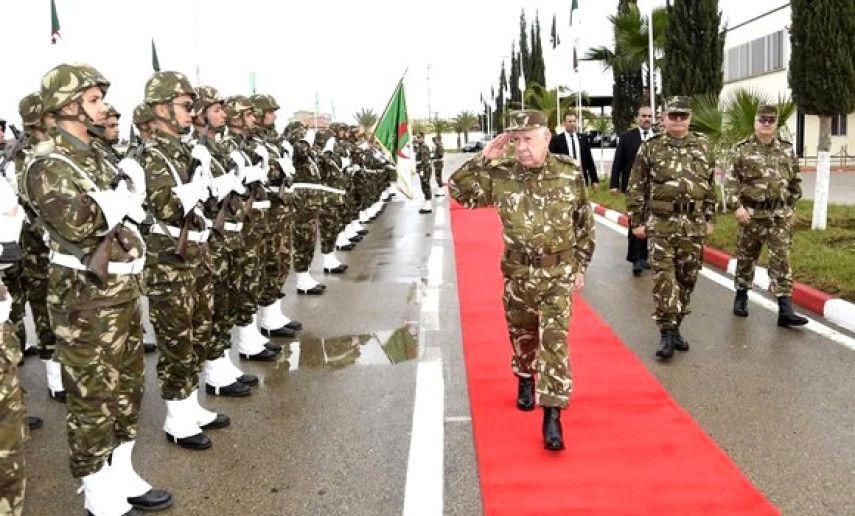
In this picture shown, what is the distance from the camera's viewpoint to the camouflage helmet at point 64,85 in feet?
11.6

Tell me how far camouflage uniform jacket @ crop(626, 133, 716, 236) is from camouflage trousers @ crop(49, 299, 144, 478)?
13.3ft

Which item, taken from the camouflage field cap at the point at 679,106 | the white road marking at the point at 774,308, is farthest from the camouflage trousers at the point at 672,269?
the white road marking at the point at 774,308

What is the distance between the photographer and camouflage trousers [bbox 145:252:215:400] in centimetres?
445

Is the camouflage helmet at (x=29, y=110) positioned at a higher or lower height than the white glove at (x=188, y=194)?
higher

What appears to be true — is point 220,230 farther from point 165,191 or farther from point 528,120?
point 528,120

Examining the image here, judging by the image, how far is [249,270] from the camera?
603cm

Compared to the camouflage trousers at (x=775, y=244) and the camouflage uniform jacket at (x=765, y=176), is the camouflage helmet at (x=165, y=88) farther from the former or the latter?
the camouflage trousers at (x=775, y=244)

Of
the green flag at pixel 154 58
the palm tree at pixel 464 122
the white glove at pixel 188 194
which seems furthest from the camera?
the palm tree at pixel 464 122

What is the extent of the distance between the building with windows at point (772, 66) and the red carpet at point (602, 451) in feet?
87.0

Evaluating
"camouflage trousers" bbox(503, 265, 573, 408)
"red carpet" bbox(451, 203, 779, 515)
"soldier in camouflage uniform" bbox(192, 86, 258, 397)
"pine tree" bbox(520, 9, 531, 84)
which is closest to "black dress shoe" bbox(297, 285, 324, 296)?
"red carpet" bbox(451, 203, 779, 515)

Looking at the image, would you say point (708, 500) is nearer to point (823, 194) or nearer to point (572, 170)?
point (572, 170)

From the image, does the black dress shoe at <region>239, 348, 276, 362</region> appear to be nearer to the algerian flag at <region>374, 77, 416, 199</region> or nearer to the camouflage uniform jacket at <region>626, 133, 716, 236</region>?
the camouflage uniform jacket at <region>626, 133, 716, 236</region>

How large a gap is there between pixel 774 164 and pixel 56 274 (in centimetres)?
569

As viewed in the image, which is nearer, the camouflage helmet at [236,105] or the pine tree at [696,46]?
the camouflage helmet at [236,105]
